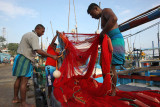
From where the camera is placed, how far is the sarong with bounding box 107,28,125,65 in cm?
211

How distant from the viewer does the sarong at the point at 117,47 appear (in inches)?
82.9

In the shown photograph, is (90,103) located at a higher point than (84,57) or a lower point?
lower

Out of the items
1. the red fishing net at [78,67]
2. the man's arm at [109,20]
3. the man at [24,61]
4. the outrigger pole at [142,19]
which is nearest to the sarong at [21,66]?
the man at [24,61]

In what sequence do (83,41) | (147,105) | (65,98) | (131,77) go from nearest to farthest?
1. (147,105)
2. (65,98)
3. (83,41)
4. (131,77)

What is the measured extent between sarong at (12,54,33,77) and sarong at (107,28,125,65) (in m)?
1.68

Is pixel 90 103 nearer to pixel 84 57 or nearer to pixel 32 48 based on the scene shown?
pixel 84 57

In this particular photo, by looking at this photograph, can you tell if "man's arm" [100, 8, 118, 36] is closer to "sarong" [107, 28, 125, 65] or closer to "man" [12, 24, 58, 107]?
"sarong" [107, 28, 125, 65]

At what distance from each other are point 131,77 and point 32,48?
5.68 meters

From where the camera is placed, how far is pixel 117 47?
2105mm

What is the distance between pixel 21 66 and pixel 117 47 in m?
1.89

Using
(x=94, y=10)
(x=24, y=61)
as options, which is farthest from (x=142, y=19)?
(x=24, y=61)

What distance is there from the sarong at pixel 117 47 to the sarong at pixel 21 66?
1.68 metres

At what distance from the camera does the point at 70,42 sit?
2.91 m

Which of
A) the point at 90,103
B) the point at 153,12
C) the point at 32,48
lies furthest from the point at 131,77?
the point at 32,48
